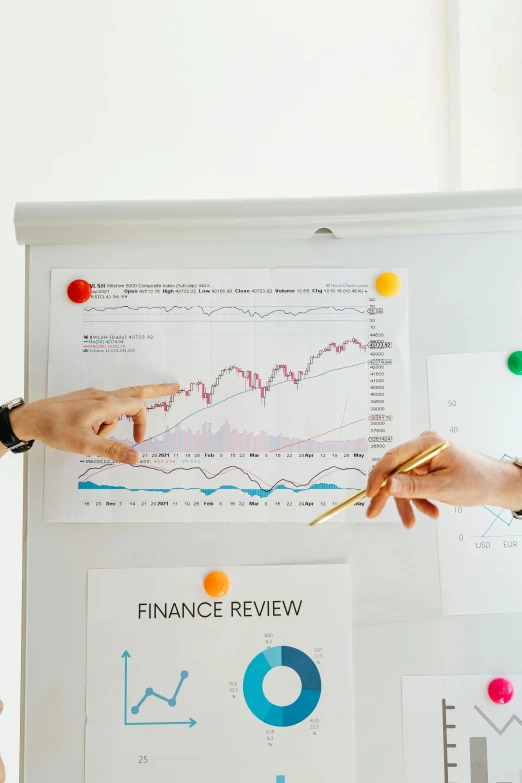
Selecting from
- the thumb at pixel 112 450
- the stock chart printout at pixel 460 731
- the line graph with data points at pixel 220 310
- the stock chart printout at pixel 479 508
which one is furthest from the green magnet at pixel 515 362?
the thumb at pixel 112 450

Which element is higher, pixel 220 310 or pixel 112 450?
pixel 220 310

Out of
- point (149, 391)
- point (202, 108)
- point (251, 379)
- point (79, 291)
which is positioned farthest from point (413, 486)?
point (202, 108)

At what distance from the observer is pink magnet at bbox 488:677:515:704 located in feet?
2.89

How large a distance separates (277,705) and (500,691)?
306 millimetres

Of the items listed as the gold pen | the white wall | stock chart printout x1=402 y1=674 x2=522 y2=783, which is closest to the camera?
the gold pen

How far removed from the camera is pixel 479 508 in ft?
2.98

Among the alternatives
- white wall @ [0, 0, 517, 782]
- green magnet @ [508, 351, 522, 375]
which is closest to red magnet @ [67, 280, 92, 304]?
white wall @ [0, 0, 517, 782]

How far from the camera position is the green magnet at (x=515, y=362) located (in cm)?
92

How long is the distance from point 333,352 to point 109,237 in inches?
14.3

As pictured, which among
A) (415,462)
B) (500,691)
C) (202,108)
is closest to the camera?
(415,462)

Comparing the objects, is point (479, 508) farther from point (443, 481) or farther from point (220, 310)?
point (220, 310)

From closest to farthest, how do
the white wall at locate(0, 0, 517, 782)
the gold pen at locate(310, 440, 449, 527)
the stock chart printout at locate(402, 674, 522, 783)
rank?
1. the gold pen at locate(310, 440, 449, 527)
2. the stock chart printout at locate(402, 674, 522, 783)
3. the white wall at locate(0, 0, 517, 782)

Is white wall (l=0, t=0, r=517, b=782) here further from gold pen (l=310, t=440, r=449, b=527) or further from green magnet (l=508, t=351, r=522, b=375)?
gold pen (l=310, t=440, r=449, b=527)

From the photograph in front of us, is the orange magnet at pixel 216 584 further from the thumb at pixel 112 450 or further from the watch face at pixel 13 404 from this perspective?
the watch face at pixel 13 404
